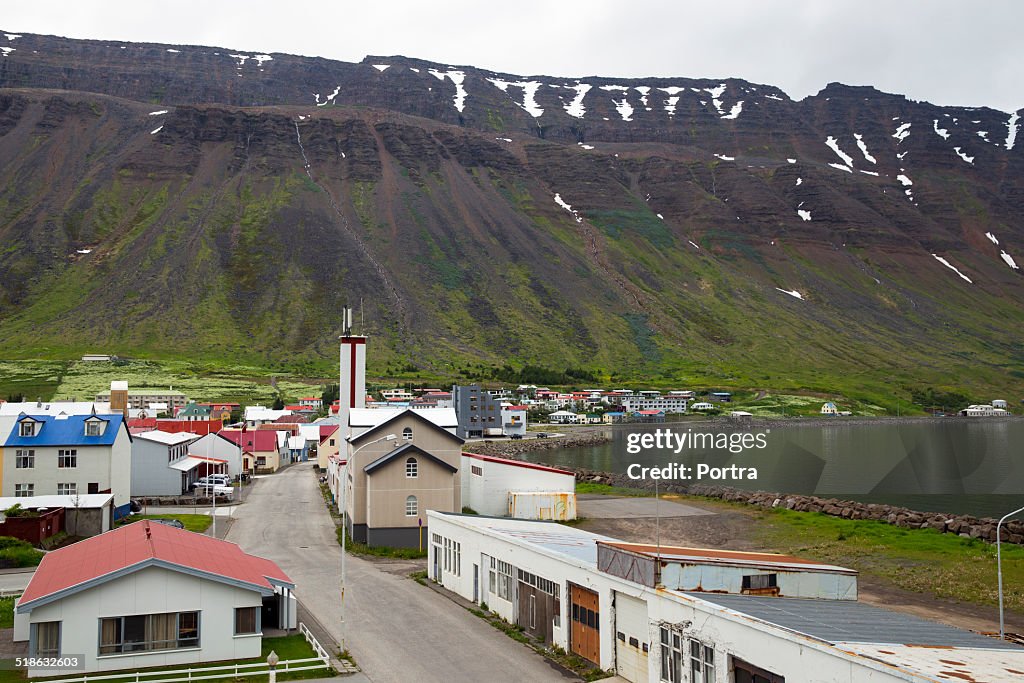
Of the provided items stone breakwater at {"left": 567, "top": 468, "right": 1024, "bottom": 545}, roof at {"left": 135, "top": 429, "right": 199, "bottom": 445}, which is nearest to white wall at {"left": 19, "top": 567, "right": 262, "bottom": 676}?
roof at {"left": 135, "top": 429, "right": 199, "bottom": 445}

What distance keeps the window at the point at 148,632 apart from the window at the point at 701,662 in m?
12.3

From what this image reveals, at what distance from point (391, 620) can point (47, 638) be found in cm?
898

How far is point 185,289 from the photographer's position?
181m

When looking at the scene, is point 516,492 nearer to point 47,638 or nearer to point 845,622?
point 47,638

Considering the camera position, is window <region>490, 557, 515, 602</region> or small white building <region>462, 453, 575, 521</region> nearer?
window <region>490, 557, 515, 602</region>

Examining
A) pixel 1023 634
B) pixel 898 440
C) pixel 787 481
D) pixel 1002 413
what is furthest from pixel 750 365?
pixel 1023 634

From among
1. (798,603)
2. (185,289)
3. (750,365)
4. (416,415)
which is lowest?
(798,603)

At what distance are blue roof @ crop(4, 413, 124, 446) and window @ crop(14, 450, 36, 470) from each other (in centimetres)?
51

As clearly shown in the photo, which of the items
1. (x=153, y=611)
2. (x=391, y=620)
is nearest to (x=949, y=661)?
(x=391, y=620)

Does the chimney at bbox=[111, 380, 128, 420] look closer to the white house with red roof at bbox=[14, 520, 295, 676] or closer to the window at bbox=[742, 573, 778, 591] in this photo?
the white house with red roof at bbox=[14, 520, 295, 676]

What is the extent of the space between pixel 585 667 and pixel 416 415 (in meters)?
21.4

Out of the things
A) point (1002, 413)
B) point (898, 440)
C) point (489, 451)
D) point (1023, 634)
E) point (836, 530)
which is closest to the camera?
point (1023, 634)

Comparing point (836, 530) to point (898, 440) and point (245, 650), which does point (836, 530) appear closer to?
point (245, 650)

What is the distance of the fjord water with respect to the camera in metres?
65.2
